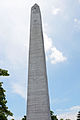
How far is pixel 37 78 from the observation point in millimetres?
12297

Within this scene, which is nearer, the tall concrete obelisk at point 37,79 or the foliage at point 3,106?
the tall concrete obelisk at point 37,79

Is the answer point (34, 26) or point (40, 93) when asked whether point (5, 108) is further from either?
point (34, 26)

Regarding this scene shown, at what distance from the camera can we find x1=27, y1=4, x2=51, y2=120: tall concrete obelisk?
11.5 meters

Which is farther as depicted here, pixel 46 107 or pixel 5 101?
pixel 5 101

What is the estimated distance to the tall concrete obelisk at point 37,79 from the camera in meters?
11.5

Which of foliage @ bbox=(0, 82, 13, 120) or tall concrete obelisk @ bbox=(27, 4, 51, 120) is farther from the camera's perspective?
foliage @ bbox=(0, 82, 13, 120)

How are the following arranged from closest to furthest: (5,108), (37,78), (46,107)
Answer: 1. (46,107)
2. (37,78)
3. (5,108)

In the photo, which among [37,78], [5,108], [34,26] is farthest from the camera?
[5,108]

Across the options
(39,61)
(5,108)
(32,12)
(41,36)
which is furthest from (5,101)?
(32,12)

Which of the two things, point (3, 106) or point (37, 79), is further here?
point (3, 106)

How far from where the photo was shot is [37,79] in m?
12.3

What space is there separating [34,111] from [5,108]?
4.68m

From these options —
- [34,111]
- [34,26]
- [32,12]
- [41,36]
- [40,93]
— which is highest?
[32,12]

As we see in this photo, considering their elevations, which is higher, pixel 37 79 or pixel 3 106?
pixel 37 79
